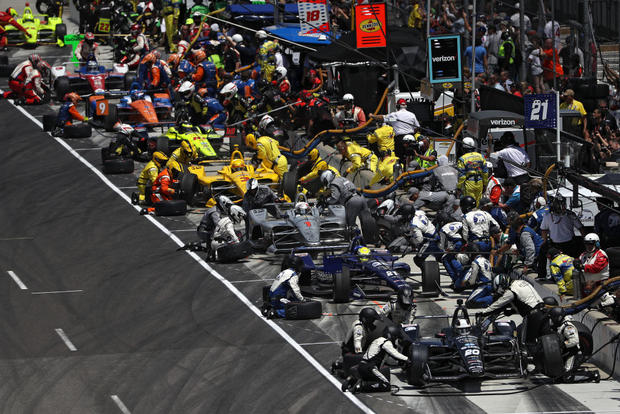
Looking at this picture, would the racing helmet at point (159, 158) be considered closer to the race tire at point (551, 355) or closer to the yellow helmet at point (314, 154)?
the yellow helmet at point (314, 154)

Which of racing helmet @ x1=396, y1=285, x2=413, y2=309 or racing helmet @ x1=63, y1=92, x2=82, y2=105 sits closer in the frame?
racing helmet @ x1=396, y1=285, x2=413, y2=309

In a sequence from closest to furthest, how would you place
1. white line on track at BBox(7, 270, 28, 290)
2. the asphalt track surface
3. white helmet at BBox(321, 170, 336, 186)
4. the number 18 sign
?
1. the asphalt track surface
2. white line on track at BBox(7, 270, 28, 290)
3. the number 18 sign
4. white helmet at BBox(321, 170, 336, 186)

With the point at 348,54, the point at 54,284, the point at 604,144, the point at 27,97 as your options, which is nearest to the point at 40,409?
the point at 54,284

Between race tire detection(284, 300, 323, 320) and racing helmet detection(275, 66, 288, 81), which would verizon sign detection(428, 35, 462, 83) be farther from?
race tire detection(284, 300, 323, 320)

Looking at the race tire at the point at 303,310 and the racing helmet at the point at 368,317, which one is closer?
the racing helmet at the point at 368,317

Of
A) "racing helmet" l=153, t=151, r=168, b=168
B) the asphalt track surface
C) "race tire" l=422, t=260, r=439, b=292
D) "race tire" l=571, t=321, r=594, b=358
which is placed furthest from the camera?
"racing helmet" l=153, t=151, r=168, b=168

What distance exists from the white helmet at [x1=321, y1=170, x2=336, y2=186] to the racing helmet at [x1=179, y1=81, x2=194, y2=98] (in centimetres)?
889

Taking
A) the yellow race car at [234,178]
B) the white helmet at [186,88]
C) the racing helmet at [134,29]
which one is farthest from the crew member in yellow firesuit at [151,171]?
the racing helmet at [134,29]

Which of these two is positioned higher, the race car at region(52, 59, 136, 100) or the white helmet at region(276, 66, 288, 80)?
the white helmet at region(276, 66, 288, 80)

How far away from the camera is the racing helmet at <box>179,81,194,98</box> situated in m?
40.2

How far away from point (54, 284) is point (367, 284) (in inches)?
269

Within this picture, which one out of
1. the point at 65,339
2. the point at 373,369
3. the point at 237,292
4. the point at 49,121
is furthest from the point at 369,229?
the point at 49,121

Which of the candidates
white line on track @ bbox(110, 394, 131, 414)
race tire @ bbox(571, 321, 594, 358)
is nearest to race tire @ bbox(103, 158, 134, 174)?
white line on track @ bbox(110, 394, 131, 414)

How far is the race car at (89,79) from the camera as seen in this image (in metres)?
46.1
